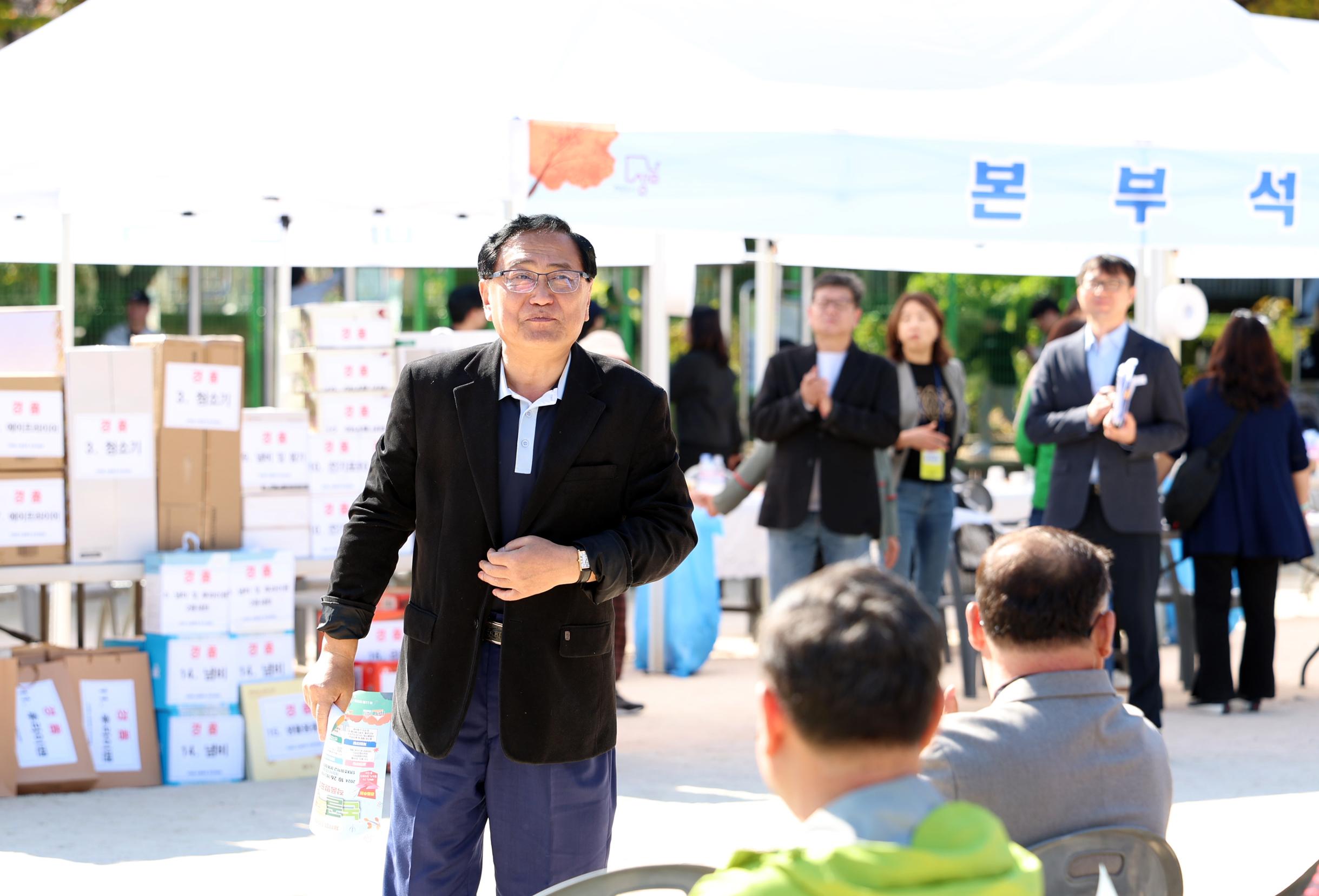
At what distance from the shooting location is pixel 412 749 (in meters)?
2.42

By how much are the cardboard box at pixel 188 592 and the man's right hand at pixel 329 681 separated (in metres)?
2.66

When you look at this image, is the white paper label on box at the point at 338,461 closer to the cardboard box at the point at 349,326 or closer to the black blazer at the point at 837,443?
the cardboard box at the point at 349,326

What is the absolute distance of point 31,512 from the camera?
4.87 m

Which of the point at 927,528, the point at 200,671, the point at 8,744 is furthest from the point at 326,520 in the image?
the point at 927,528

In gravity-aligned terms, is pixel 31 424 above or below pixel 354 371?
below

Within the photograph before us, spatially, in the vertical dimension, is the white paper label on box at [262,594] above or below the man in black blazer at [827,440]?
below

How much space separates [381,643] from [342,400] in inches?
35.8

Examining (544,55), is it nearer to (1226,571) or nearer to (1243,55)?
(1243,55)

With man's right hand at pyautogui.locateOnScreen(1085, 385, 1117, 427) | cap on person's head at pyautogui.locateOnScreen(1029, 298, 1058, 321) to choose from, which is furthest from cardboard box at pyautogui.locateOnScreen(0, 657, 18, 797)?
cap on person's head at pyautogui.locateOnScreen(1029, 298, 1058, 321)

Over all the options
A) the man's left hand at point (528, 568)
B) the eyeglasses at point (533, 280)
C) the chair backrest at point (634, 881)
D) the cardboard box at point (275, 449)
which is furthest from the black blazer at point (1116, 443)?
Answer: the chair backrest at point (634, 881)

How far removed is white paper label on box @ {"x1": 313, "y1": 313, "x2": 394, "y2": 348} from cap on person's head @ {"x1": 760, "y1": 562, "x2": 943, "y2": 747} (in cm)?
414

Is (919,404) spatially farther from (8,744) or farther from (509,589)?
(509,589)

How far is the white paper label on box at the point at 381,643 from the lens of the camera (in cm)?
514

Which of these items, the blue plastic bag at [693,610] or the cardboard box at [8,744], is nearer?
the cardboard box at [8,744]
